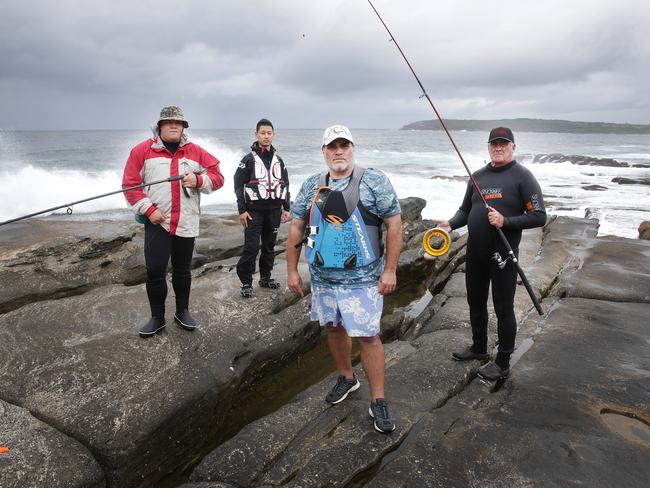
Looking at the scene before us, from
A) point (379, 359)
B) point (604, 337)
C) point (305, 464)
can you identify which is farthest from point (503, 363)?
point (305, 464)

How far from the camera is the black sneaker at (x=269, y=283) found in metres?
6.20

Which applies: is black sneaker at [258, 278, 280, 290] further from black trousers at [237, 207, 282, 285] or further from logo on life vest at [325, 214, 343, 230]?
logo on life vest at [325, 214, 343, 230]

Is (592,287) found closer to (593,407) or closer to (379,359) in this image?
(593,407)

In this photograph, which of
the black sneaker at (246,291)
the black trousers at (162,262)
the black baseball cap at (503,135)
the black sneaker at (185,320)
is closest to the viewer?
the black baseball cap at (503,135)

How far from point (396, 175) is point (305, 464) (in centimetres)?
3249

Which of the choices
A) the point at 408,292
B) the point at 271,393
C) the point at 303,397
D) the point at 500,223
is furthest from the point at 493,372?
the point at 408,292

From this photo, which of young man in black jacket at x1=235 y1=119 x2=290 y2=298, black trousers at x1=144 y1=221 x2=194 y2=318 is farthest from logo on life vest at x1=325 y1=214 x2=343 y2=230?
young man in black jacket at x1=235 y1=119 x2=290 y2=298

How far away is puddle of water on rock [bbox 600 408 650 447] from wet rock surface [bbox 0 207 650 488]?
0.05 metres

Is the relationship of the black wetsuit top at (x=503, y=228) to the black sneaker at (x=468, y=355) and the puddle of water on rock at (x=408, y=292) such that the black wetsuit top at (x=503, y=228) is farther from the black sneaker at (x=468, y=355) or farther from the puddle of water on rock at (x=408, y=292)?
the puddle of water on rock at (x=408, y=292)

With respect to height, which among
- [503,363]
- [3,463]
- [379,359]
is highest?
[379,359]

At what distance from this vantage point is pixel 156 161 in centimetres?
413

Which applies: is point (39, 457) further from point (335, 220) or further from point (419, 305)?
point (419, 305)

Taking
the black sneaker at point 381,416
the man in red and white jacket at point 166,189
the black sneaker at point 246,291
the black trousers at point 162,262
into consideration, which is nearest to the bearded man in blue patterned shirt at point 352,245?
the black sneaker at point 381,416

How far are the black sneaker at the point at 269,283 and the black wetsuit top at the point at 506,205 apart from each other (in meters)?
3.02
